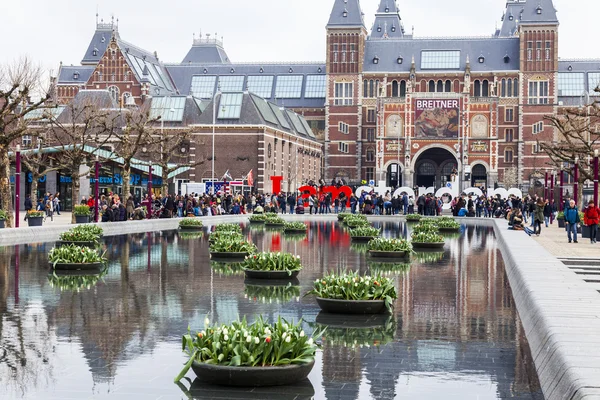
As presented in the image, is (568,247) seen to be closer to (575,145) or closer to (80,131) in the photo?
(575,145)

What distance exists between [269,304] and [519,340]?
12.6 feet

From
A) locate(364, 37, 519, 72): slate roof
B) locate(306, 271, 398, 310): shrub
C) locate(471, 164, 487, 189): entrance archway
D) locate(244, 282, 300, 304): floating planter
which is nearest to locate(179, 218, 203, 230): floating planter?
locate(244, 282, 300, 304): floating planter

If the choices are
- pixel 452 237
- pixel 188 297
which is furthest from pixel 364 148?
pixel 188 297

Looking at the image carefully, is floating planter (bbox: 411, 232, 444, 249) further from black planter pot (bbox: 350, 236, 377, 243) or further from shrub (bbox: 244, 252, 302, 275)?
shrub (bbox: 244, 252, 302, 275)

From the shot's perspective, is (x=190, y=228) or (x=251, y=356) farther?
(x=190, y=228)

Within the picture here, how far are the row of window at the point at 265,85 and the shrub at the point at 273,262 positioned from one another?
3466 inches

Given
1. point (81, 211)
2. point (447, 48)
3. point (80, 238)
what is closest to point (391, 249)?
point (80, 238)

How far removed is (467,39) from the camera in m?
97.4

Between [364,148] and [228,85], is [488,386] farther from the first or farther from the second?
[228,85]

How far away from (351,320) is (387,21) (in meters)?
107

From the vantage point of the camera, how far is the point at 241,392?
7391mm

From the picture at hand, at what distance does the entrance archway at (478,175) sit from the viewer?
89.7 m

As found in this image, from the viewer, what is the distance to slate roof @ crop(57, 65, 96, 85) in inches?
3836


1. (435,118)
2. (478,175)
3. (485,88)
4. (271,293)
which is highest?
(485,88)
